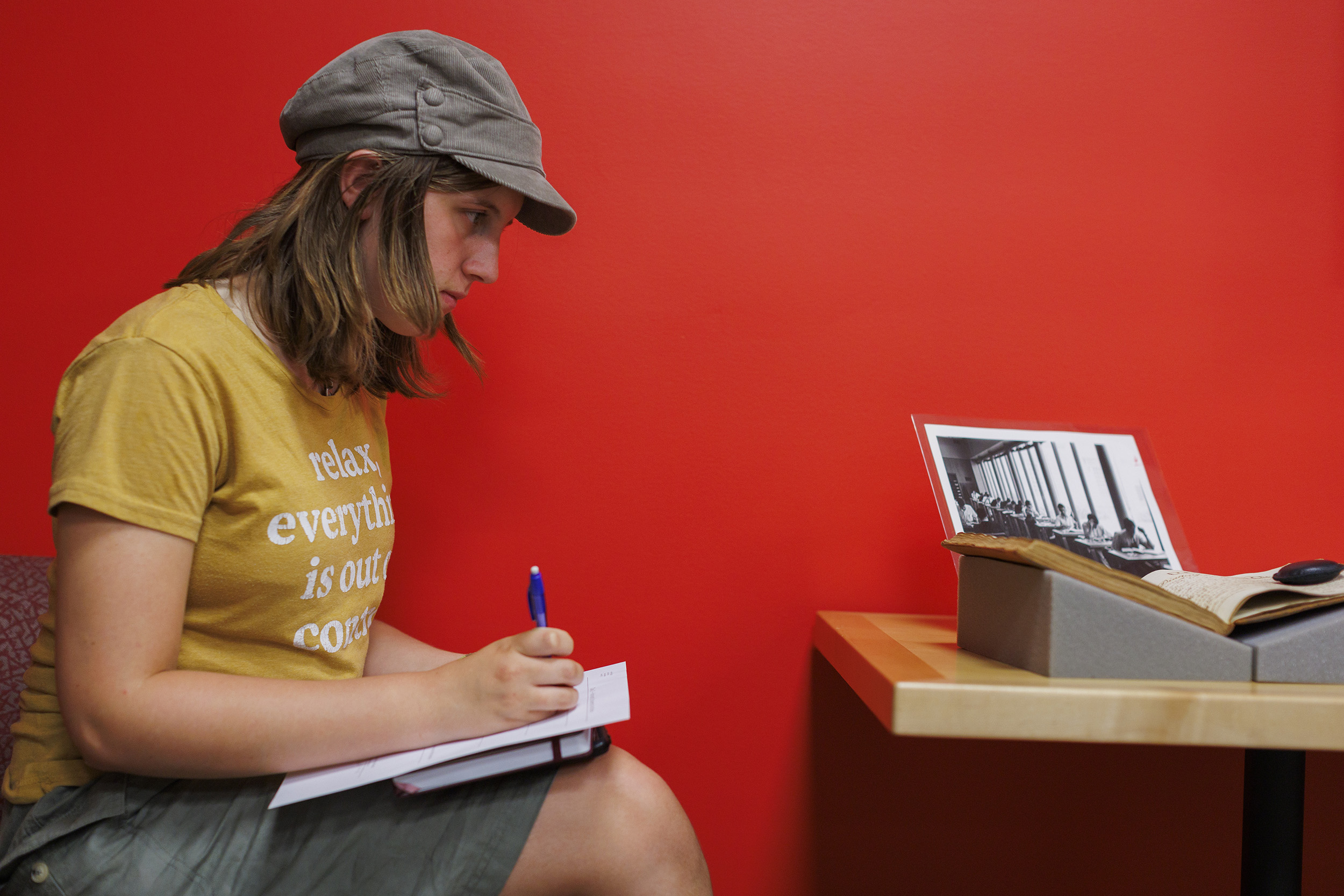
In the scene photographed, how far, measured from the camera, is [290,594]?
79cm

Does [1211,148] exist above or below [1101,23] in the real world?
below

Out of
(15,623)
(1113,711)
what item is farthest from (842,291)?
(15,623)

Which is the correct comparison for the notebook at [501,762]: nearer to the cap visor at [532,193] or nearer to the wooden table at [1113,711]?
the wooden table at [1113,711]

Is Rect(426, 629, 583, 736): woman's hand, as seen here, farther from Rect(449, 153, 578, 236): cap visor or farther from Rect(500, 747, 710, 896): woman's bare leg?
Rect(449, 153, 578, 236): cap visor

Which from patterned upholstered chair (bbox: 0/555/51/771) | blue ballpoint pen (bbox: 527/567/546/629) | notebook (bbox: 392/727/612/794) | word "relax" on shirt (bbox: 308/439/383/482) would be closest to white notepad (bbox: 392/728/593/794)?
notebook (bbox: 392/727/612/794)

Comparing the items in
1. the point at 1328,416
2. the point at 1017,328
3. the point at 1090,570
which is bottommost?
the point at 1090,570

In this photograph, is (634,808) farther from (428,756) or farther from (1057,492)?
(1057,492)

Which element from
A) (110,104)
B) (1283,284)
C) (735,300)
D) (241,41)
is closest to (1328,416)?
(1283,284)

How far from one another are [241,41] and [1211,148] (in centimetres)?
145

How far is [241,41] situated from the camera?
1218 millimetres

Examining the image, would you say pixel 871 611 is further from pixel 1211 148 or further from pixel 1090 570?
pixel 1211 148

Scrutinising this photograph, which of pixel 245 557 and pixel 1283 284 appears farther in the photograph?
pixel 1283 284

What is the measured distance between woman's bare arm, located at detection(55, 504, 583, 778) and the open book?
0.43 meters

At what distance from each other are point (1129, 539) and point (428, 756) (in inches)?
34.6
